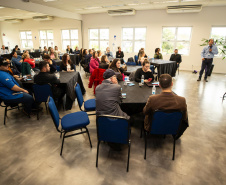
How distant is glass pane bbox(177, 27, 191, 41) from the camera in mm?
9156

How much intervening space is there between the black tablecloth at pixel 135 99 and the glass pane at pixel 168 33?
25.1 feet

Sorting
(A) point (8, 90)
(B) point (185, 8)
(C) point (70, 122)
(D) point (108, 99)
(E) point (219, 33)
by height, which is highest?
(B) point (185, 8)

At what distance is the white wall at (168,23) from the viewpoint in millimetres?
8350

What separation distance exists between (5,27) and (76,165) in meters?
18.1

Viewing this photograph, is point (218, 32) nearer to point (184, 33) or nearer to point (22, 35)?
point (184, 33)

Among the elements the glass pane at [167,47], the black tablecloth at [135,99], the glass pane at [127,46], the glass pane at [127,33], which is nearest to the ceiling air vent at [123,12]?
the glass pane at [127,33]

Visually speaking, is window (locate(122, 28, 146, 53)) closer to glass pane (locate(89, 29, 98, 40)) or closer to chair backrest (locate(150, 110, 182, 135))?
glass pane (locate(89, 29, 98, 40))

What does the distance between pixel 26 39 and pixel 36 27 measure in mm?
1970

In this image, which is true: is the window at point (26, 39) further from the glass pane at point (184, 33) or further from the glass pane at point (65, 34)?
the glass pane at point (184, 33)

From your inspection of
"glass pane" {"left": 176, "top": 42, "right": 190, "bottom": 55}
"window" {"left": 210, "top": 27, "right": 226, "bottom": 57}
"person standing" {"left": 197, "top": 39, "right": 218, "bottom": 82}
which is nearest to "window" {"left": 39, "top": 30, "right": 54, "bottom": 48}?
"glass pane" {"left": 176, "top": 42, "right": 190, "bottom": 55}

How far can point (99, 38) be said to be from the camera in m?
11.4

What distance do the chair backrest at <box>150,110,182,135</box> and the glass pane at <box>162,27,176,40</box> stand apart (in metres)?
8.75

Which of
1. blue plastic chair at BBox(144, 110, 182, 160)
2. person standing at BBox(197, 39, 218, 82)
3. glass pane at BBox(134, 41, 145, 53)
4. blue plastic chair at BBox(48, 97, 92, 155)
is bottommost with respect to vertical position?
blue plastic chair at BBox(48, 97, 92, 155)

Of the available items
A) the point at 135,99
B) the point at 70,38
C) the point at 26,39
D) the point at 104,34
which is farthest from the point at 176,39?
the point at 26,39
